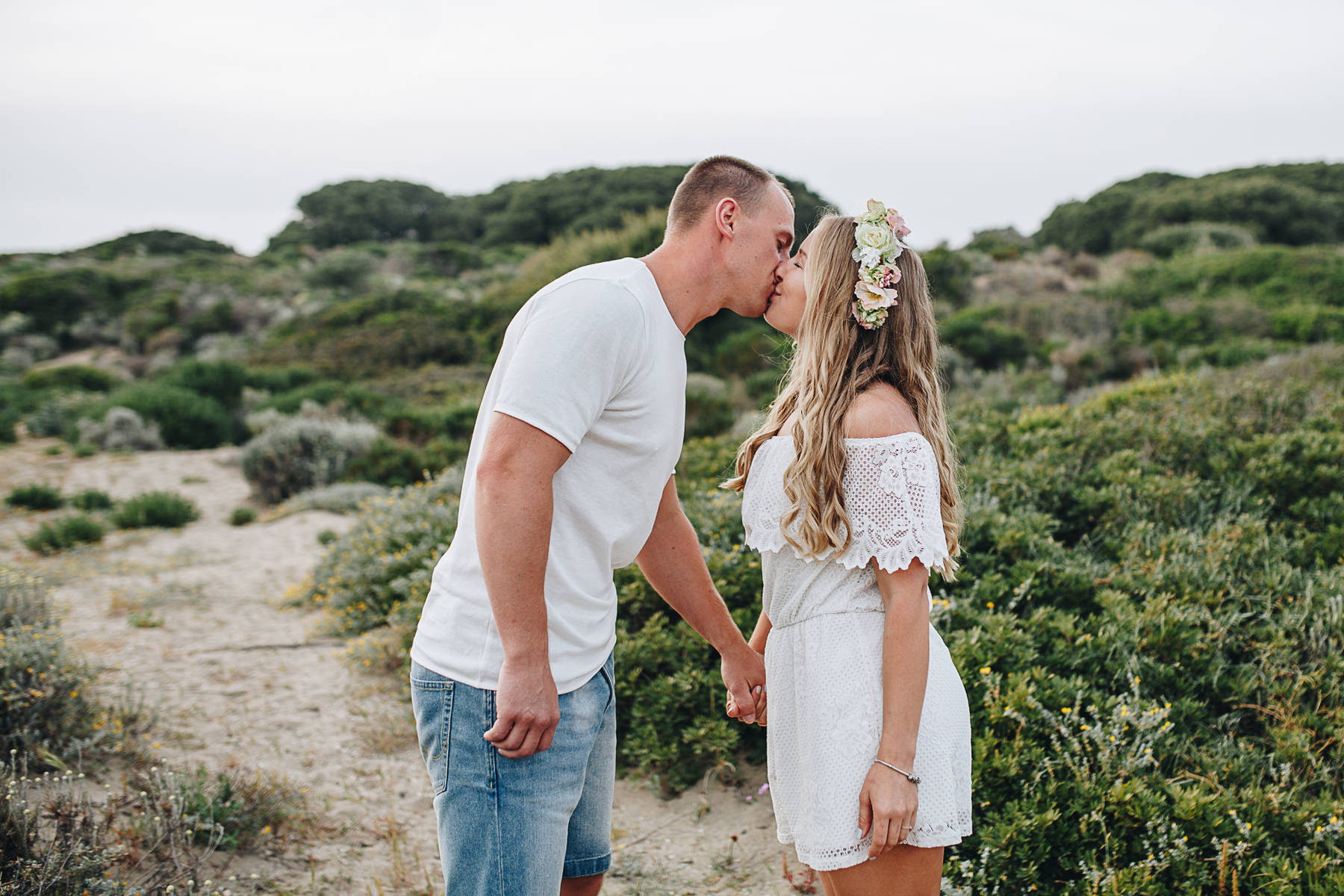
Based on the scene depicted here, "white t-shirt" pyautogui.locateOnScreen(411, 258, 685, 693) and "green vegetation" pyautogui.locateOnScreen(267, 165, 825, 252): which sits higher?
"green vegetation" pyautogui.locateOnScreen(267, 165, 825, 252)

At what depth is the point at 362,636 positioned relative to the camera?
5133 mm

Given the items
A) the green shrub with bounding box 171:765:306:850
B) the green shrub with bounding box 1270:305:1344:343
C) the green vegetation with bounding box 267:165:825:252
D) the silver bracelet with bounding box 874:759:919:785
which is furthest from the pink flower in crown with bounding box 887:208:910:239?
the green vegetation with bounding box 267:165:825:252

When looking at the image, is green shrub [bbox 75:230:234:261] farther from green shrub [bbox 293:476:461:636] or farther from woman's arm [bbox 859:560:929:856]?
woman's arm [bbox 859:560:929:856]

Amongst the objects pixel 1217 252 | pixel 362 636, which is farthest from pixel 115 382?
pixel 1217 252

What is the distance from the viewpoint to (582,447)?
5.38 ft

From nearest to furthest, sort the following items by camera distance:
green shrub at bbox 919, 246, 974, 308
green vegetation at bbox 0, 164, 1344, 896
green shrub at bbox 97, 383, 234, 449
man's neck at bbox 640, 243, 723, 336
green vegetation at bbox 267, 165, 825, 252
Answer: man's neck at bbox 640, 243, 723, 336 < green vegetation at bbox 0, 164, 1344, 896 < green shrub at bbox 97, 383, 234, 449 < green shrub at bbox 919, 246, 974, 308 < green vegetation at bbox 267, 165, 825, 252

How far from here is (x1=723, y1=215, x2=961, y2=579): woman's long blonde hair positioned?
1728mm

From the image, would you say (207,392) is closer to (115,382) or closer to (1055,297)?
(115,382)

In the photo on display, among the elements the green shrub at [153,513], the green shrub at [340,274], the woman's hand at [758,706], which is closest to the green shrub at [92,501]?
the green shrub at [153,513]

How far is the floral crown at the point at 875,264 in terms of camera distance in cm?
180

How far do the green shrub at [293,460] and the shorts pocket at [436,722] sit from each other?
901cm

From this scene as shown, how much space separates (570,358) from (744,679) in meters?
1.10

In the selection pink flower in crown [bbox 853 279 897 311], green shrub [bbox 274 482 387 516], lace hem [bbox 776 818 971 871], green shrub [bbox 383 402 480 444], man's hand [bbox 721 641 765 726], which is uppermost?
pink flower in crown [bbox 853 279 897 311]

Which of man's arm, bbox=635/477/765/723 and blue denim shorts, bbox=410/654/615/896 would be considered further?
man's arm, bbox=635/477/765/723
